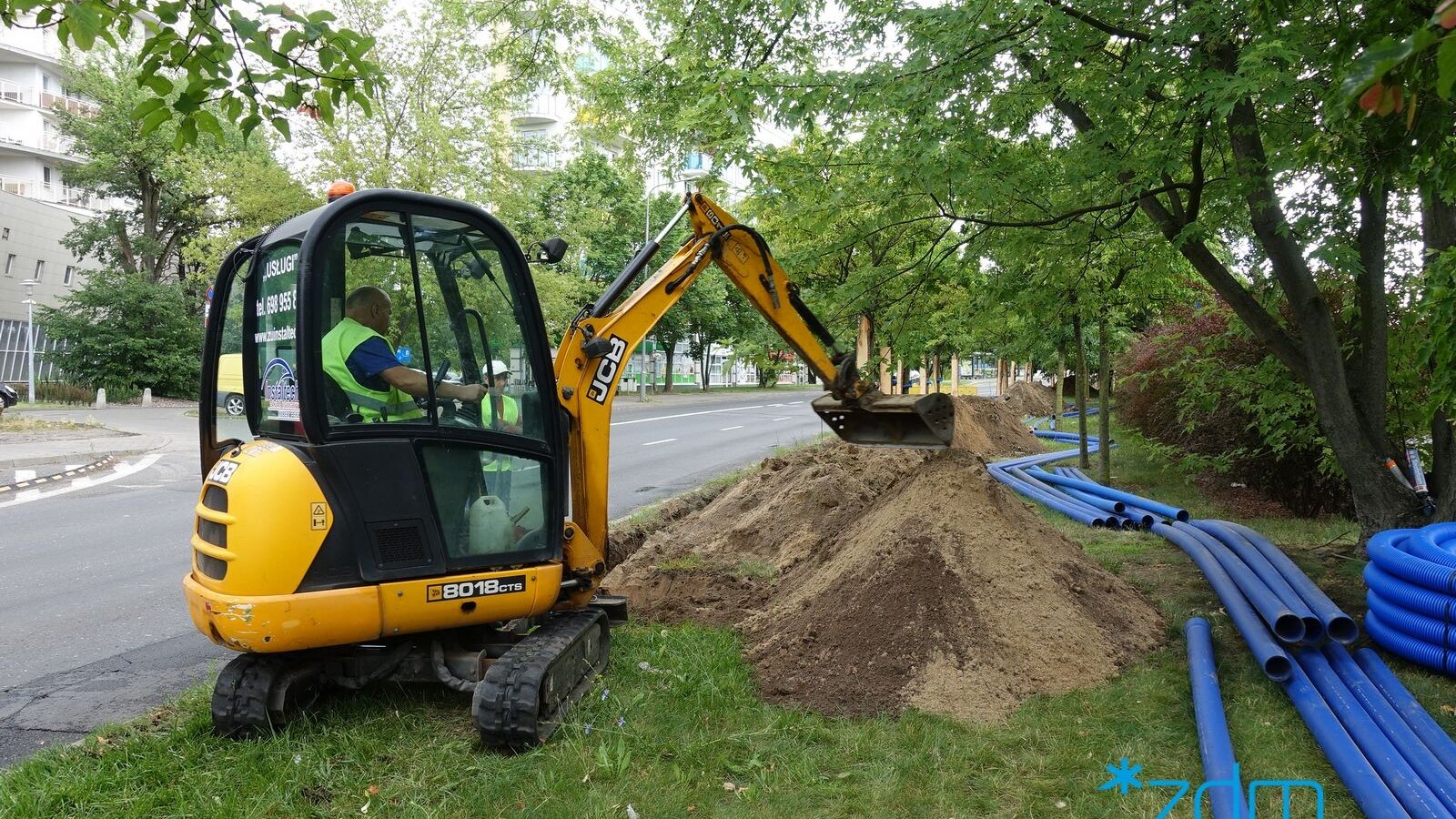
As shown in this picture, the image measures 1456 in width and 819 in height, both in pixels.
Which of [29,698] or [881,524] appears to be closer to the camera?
[29,698]

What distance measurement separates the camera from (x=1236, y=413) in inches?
478

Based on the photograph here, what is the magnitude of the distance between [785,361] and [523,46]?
21.6 ft

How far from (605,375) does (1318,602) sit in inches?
167

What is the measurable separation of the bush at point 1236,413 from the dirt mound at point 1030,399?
45.4 feet

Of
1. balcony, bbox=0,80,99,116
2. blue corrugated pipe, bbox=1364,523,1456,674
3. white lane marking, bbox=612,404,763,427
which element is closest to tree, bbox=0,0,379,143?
blue corrugated pipe, bbox=1364,523,1456,674

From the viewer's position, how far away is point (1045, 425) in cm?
2400

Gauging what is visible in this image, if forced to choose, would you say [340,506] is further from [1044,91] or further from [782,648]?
[1044,91]

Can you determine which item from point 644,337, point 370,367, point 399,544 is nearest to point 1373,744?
point 644,337

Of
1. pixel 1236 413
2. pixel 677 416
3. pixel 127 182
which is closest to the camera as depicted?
pixel 1236 413

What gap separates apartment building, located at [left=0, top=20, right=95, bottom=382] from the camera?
37.4 meters

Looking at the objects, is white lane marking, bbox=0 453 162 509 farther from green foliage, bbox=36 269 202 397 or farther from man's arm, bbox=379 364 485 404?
green foliage, bbox=36 269 202 397

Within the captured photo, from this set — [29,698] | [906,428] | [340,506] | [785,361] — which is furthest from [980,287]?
[29,698]

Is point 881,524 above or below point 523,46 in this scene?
below

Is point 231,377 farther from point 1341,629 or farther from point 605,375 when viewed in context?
point 1341,629
